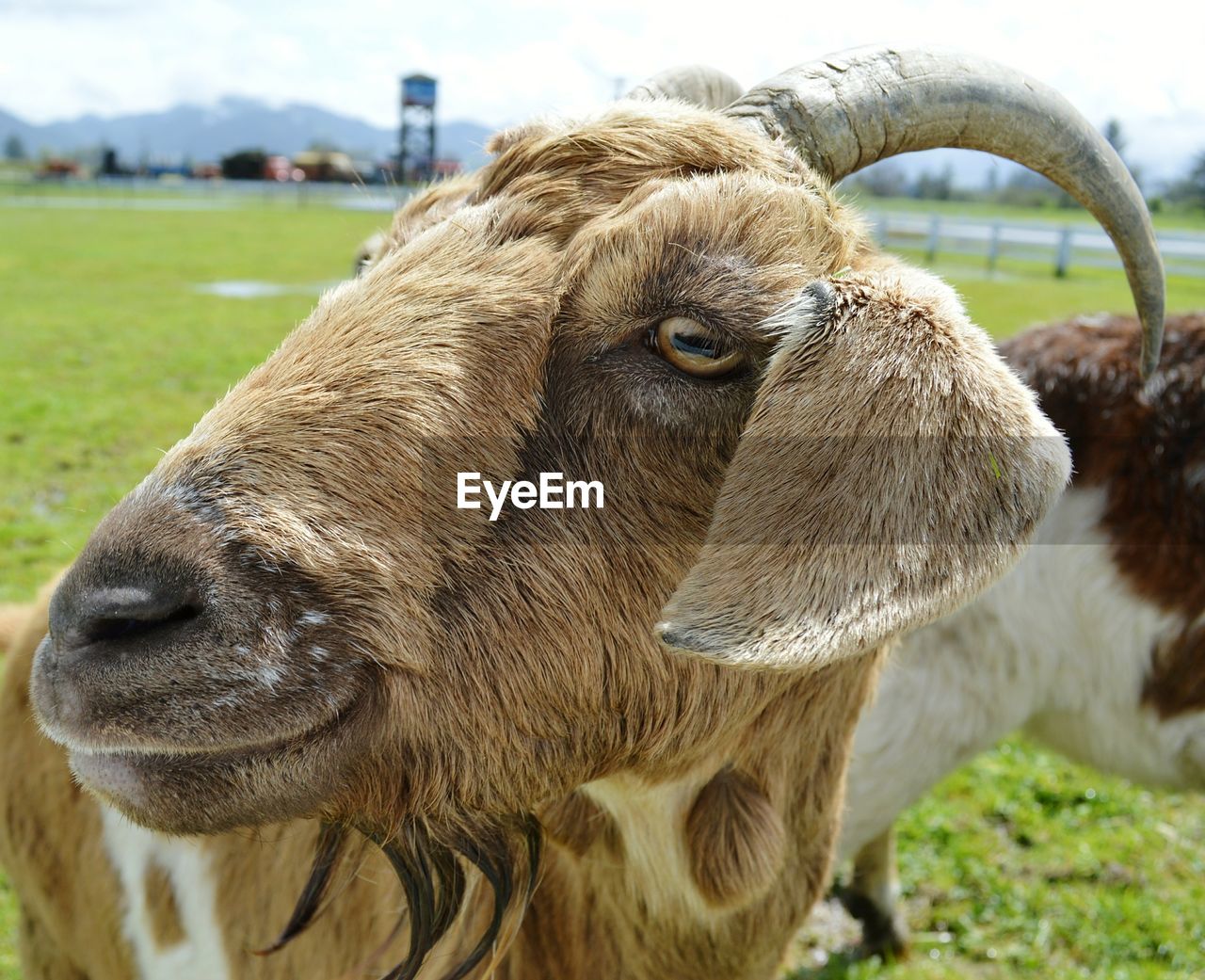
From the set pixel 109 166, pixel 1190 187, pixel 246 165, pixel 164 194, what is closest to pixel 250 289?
pixel 1190 187

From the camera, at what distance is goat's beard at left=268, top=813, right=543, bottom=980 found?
6.59 ft

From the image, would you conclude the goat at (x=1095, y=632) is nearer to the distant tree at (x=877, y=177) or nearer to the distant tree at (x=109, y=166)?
the distant tree at (x=877, y=177)

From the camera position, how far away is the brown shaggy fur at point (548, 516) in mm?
1574

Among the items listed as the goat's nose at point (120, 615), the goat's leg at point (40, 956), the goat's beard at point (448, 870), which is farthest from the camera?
the goat's leg at point (40, 956)

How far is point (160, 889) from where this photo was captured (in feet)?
9.43

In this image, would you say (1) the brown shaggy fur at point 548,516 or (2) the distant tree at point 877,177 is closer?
(1) the brown shaggy fur at point 548,516

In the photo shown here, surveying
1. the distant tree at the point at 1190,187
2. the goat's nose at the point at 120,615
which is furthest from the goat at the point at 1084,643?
the distant tree at the point at 1190,187

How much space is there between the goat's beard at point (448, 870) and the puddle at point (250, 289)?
18580mm

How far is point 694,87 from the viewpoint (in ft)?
9.43

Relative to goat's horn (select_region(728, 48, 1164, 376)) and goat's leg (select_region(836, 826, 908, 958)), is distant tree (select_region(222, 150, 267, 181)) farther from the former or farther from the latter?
goat's horn (select_region(728, 48, 1164, 376))

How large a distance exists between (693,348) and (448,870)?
1.19 meters

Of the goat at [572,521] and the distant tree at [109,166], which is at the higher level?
the distant tree at [109,166]

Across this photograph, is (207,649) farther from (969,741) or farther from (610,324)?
(969,741)

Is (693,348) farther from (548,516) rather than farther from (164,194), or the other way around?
(164,194)
